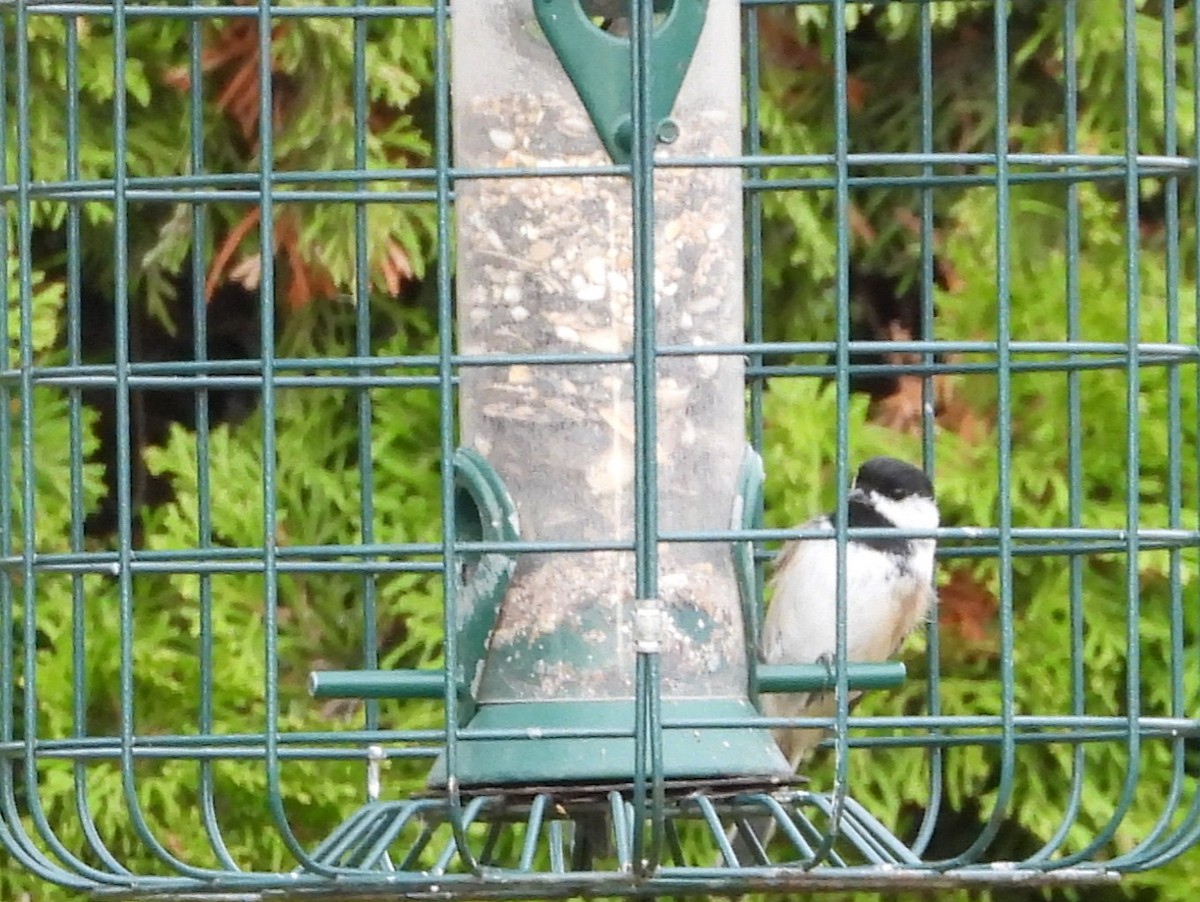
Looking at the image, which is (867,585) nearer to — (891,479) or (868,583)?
(868,583)

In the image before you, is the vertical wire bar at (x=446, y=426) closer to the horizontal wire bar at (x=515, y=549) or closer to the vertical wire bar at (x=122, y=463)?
the horizontal wire bar at (x=515, y=549)

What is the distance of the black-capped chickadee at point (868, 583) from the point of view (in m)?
3.60

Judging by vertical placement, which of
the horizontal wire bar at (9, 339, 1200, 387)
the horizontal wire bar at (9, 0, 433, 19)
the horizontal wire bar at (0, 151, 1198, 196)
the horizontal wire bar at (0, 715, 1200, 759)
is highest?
the horizontal wire bar at (9, 0, 433, 19)

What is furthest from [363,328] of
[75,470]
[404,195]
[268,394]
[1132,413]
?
[1132,413]

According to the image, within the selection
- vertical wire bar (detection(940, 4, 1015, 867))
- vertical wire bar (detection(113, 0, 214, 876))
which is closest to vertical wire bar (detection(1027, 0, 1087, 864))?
vertical wire bar (detection(940, 4, 1015, 867))

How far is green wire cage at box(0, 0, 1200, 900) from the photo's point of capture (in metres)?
2.52

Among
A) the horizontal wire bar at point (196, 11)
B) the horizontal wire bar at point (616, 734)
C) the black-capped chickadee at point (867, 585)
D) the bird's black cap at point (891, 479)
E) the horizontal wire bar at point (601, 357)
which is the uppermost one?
the horizontal wire bar at point (196, 11)

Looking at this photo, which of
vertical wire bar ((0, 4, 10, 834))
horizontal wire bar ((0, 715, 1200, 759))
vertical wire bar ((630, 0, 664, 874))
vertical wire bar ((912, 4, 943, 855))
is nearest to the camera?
vertical wire bar ((630, 0, 664, 874))

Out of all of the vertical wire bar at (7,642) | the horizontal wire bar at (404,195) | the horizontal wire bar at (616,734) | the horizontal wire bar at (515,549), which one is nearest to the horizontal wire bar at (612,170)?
the horizontal wire bar at (404,195)

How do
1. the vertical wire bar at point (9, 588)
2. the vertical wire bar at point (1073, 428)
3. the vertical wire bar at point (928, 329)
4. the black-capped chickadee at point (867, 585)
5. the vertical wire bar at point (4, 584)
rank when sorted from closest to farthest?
the vertical wire bar at point (9, 588) < the vertical wire bar at point (4, 584) < the vertical wire bar at point (1073, 428) < the vertical wire bar at point (928, 329) < the black-capped chickadee at point (867, 585)

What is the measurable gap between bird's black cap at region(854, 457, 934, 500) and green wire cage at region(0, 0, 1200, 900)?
0.24 ft

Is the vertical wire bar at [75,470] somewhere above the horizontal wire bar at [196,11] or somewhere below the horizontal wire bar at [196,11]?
below

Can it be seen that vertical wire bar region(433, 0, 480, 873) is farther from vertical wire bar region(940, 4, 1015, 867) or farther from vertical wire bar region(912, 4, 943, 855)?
vertical wire bar region(912, 4, 943, 855)

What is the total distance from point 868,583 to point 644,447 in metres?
1.31
